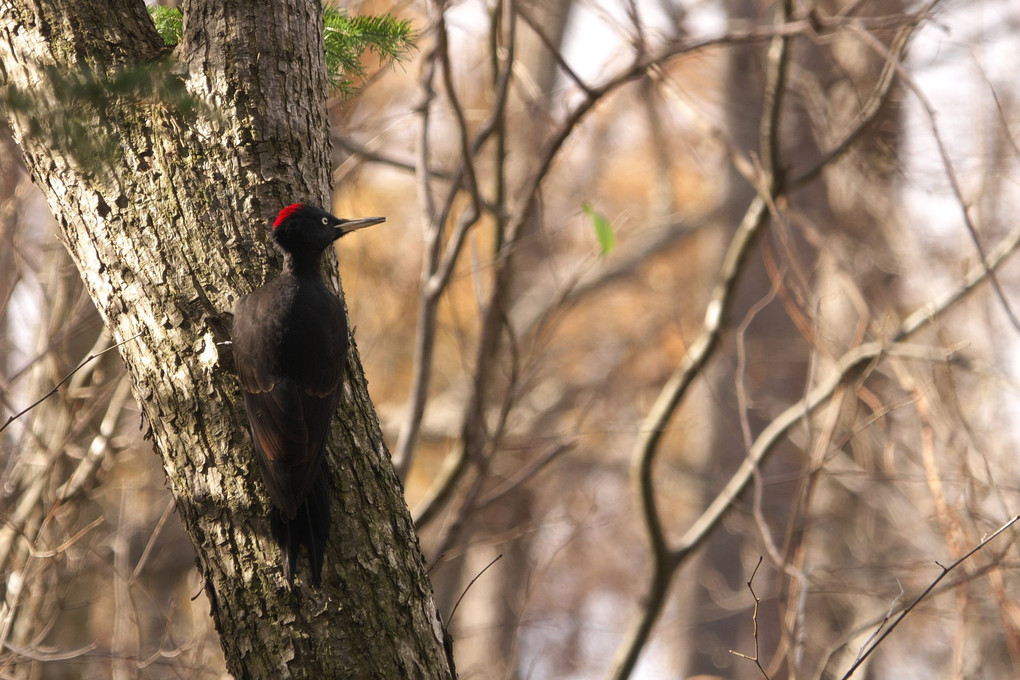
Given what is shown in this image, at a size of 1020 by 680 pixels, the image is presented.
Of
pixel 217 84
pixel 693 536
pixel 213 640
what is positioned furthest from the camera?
pixel 213 640

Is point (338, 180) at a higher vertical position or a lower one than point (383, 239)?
lower

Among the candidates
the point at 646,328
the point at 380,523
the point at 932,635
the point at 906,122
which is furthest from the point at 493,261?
the point at 646,328

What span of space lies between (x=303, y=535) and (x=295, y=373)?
540mm

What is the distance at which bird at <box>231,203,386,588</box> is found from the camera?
8.94 feet

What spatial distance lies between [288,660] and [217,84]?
1878 millimetres

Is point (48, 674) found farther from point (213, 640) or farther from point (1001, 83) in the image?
point (1001, 83)

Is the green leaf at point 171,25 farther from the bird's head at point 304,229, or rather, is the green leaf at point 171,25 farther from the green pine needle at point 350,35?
the bird's head at point 304,229

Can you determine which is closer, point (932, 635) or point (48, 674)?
point (48, 674)

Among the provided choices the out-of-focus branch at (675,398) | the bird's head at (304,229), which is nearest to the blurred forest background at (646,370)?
the out-of-focus branch at (675,398)

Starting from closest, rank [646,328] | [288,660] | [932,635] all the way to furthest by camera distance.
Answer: [288,660]
[932,635]
[646,328]

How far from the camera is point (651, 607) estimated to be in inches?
211

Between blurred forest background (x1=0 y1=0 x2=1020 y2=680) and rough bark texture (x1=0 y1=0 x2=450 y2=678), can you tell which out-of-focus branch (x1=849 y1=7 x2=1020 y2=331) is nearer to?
blurred forest background (x1=0 y1=0 x2=1020 y2=680)

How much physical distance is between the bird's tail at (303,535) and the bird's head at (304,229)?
0.90 meters

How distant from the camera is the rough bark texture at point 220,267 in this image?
8.98ft
